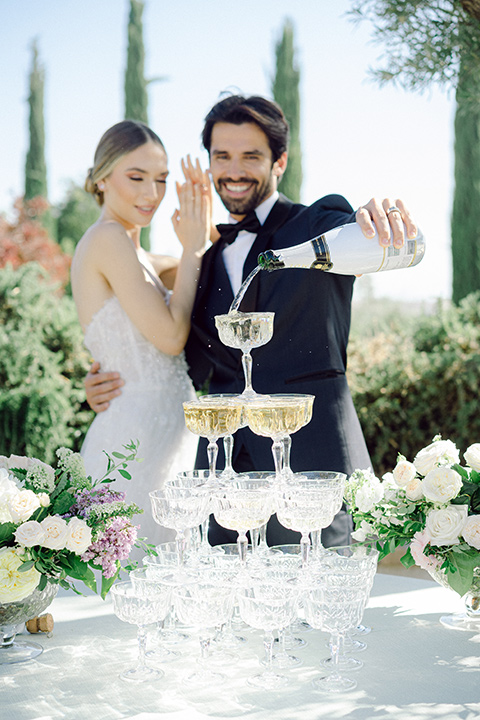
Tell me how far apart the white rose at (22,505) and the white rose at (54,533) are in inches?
1.8

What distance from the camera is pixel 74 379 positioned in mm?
6270

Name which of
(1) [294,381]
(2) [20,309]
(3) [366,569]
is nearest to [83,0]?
(2) [20,309]

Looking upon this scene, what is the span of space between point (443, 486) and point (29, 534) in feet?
3.41

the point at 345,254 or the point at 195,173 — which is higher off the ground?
the point at 195,173

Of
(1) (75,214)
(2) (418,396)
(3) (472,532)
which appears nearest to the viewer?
(3) (472,532)

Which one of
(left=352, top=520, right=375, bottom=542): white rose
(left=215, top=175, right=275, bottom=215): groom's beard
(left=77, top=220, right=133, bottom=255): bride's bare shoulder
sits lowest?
(left=352, top=520, right=375, bottom=542): white rose

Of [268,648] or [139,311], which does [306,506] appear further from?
[139,311]

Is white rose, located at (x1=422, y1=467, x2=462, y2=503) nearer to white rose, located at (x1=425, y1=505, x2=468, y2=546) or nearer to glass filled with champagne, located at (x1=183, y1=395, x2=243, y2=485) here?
white rose, located at (x1=425, y1=505, x2=468, y2=546)

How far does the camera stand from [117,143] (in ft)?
11.0

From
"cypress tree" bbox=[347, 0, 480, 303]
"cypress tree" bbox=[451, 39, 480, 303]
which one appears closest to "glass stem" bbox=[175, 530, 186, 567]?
"cypress tree" bbox=[347, 0, 480, 303]

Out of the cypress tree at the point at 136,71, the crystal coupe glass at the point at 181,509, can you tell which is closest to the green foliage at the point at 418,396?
the crystal coupe glass at the point at 181,509

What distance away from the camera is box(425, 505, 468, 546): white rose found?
1.90 m

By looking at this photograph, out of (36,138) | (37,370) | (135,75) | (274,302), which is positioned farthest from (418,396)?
(36,138)

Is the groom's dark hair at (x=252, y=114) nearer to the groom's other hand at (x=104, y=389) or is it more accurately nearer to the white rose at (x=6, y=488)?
the groom's other hand at (x=104, y=389)
